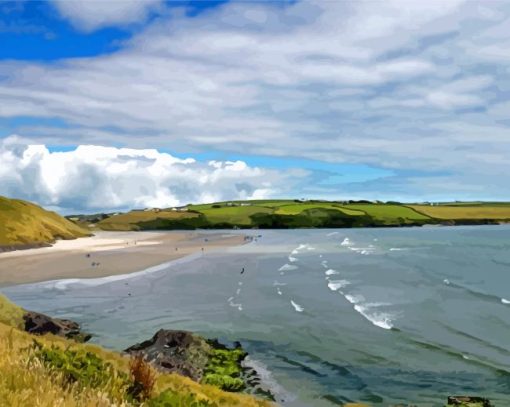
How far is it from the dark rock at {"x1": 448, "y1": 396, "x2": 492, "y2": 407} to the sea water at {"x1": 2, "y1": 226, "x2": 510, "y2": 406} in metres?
1.13

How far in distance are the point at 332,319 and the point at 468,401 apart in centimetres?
1807

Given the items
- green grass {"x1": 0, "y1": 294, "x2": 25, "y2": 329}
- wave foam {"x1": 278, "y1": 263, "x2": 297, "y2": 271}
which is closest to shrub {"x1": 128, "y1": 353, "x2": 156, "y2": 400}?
green grass {"x1": 0, "y1": 294, "x2": 25, "y2": 329}

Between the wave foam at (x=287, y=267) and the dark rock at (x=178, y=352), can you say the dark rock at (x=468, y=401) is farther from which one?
the wave foam at (x=287, y=267)

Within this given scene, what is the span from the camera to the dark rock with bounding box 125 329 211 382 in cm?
2395

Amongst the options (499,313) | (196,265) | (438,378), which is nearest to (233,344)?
(438,378)

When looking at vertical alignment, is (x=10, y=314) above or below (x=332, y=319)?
above

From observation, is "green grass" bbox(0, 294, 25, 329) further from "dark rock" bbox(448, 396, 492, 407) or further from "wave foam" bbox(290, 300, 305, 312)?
"wave foam" bbox(290, 300, 305, 312)

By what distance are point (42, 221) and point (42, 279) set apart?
69923mm

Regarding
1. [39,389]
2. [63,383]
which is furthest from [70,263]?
[39,389]

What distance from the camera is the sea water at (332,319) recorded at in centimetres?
2448

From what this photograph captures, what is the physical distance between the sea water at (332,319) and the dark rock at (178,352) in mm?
2801

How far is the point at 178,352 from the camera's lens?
86.2 feet

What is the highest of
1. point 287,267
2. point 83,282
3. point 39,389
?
point 39,389

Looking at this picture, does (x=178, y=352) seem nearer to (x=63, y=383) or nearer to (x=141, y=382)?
(x=141, y=382)
